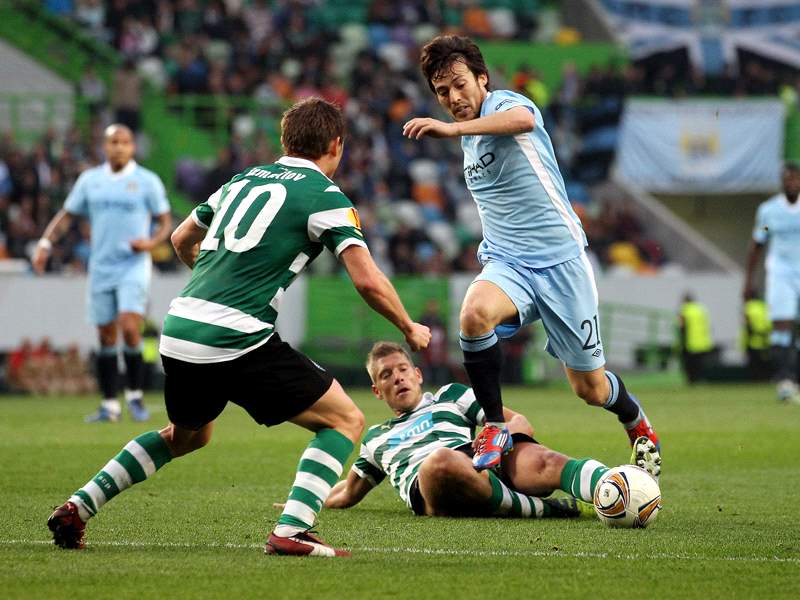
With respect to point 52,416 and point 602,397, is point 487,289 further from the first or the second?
point 52,416

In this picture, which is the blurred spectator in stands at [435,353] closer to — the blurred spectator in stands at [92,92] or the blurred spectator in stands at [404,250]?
the blurred spectator in stands at [404,250]

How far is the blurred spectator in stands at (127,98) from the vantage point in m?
24.0

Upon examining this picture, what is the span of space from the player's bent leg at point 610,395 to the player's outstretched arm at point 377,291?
2.37 m

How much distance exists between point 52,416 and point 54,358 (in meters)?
5.66

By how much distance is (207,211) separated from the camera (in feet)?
19.5

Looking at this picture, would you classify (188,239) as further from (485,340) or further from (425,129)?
(485,340)

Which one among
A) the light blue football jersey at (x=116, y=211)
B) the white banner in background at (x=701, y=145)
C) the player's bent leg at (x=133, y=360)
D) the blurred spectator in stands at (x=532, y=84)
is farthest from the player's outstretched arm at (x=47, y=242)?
the white banner in background at (x=701, y=145)

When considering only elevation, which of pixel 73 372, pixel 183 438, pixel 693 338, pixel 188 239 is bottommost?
pixel 73 372

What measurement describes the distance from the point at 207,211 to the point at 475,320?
5.90 feet

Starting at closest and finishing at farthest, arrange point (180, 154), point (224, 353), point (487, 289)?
point (224, 353), point (487, 289), point (180, 154)

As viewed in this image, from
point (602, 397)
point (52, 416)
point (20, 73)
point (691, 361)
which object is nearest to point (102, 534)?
point (602, 397)

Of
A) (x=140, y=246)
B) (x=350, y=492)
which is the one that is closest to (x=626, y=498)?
(x=350, y=492)

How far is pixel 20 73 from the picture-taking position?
25.5 m

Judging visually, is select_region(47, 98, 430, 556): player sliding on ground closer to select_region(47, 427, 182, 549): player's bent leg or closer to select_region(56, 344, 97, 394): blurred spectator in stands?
select_region(47, 427, 182, 549): player's bent leg
